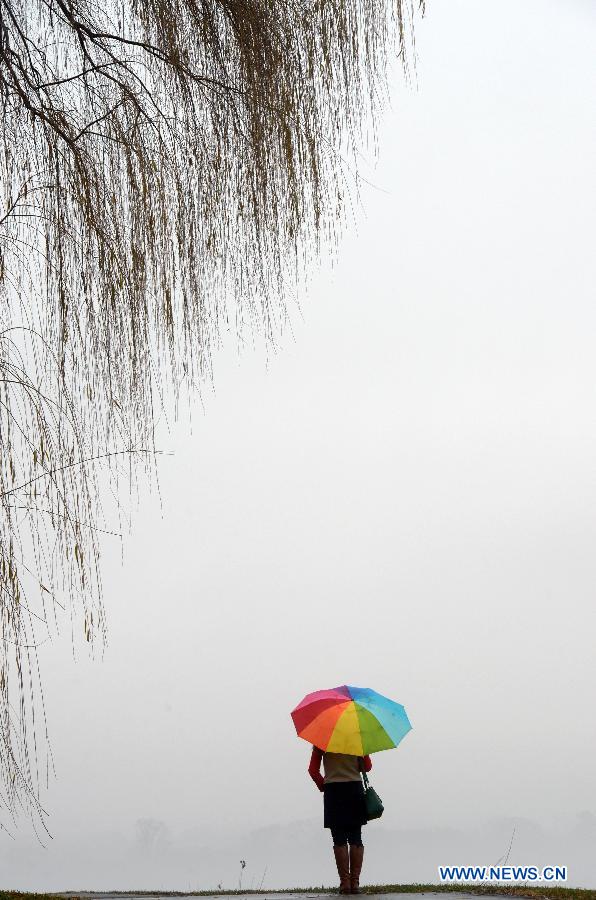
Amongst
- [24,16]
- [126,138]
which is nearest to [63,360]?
[126,138]

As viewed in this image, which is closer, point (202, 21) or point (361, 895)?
point (202, 21)

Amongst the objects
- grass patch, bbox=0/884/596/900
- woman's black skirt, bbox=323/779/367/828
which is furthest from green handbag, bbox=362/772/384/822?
grass patch, bbox=0/884/596/900

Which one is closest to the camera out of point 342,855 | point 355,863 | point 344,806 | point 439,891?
point 344,806

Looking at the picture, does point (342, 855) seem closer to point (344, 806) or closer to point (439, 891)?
point (344, 806)

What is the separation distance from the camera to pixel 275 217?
429 cm

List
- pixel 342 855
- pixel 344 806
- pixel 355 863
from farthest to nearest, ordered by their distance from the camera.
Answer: pixel 355 863, pixel 342 855, pixel 344 806

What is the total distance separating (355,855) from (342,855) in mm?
112

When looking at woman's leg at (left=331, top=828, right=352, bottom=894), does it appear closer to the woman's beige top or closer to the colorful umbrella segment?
the woman's beige top

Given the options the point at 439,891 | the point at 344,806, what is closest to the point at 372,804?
the point at 344,806

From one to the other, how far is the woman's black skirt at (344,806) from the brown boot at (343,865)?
8.4 inches

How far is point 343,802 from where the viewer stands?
23.5 ft

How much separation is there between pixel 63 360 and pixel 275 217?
40.7 inches

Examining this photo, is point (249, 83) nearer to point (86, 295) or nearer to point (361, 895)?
point (86, 295)

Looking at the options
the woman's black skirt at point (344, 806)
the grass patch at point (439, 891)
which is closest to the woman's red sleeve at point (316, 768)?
the woman's black skirt at point (344, 806)
